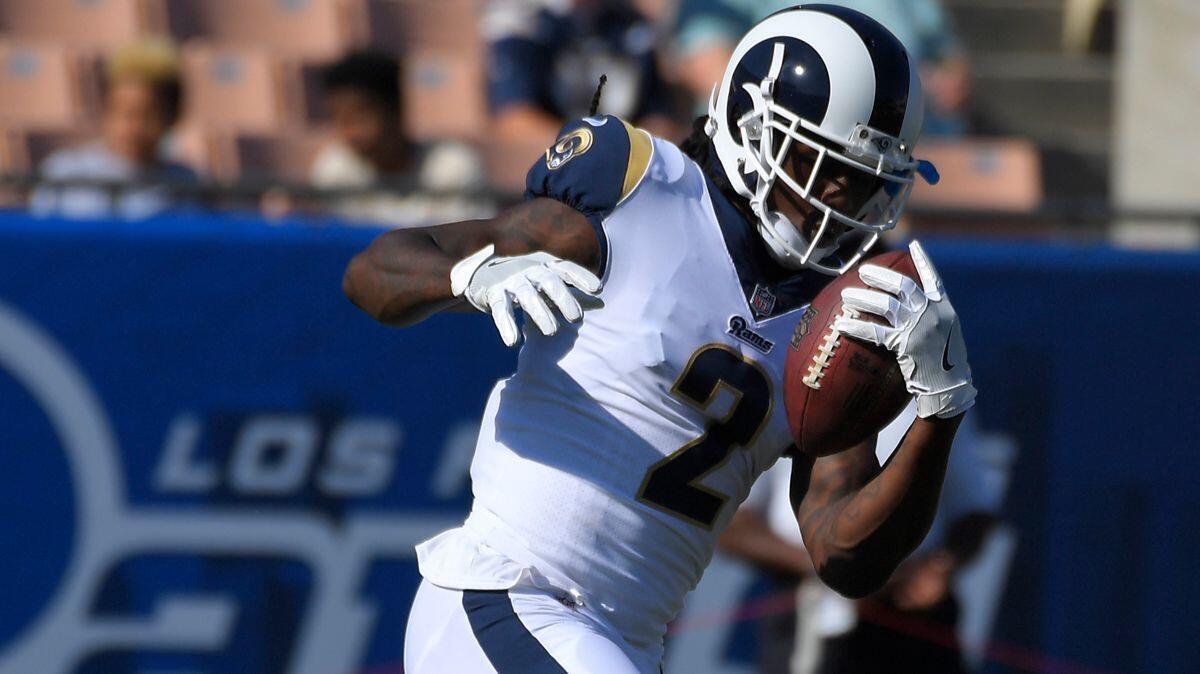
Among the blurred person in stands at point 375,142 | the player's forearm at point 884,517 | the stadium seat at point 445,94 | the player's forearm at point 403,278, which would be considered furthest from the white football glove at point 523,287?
the stadium seat at point 445,94

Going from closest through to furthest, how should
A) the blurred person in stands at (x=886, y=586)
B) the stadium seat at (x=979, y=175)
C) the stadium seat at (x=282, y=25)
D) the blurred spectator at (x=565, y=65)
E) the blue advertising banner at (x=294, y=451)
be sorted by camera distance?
1. the blurred person in stands at (x=886, y=586)
2. the blue advertising banner at (x=294, y=451)
3. the blurred spectator at (x=565, y=65)
4. the stadium seat at (x=979, y=175)
5. the stadium seat at (x=282, y=25)

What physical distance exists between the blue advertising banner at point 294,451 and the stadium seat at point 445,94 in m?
2.71

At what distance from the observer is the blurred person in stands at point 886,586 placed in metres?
4.37

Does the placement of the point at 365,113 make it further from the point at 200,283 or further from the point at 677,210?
the point at 677,210

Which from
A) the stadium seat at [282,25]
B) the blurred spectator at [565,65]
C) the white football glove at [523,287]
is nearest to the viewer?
the white football glove at [523,287]

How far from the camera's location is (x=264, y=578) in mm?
4848

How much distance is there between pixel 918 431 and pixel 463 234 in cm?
80

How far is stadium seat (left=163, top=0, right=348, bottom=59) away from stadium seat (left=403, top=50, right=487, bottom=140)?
0.42 meters

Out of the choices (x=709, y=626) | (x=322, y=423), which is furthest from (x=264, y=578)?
(x=709, y=626)

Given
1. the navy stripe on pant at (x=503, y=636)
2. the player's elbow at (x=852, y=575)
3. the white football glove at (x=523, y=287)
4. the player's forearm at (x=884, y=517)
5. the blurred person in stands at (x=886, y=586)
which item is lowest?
the blurred person in stands at (x=886, y=586)

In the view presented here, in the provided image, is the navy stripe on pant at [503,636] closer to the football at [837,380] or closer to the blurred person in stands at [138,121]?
the football at [837,380]

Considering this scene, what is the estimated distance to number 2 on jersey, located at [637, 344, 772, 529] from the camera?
2809 millimetres

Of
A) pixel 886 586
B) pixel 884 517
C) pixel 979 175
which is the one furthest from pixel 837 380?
pixel 979 175

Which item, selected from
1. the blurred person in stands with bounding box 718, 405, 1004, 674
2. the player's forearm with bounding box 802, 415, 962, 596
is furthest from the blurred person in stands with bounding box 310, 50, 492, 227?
the player's forearm with bounding box 802, 415, 962, 596
